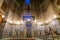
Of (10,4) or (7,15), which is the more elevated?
(10,4)

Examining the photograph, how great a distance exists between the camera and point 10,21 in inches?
289

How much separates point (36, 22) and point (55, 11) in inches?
75.0

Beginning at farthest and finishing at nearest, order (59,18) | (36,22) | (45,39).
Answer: (36,22) < (59,18) < (45,39)

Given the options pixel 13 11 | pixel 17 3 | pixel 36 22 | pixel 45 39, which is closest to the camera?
pixel 45 39

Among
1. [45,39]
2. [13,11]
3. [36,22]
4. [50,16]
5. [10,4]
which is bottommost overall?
[45,39]

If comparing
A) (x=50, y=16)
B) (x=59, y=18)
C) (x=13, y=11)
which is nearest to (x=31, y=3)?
(x=13, y=11)

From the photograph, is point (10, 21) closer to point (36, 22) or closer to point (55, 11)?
point (36, 22)

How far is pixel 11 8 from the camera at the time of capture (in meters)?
7.93

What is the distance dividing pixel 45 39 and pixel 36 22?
11.9 feet

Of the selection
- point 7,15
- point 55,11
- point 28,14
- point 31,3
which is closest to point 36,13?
point 28,14

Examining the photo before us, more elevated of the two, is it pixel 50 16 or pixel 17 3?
pixel 17 3

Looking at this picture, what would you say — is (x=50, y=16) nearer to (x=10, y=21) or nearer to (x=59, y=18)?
(x=59, y=18)

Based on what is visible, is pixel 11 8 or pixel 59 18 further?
pixel 11 8

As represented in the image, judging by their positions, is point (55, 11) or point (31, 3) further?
point (31, 3)
